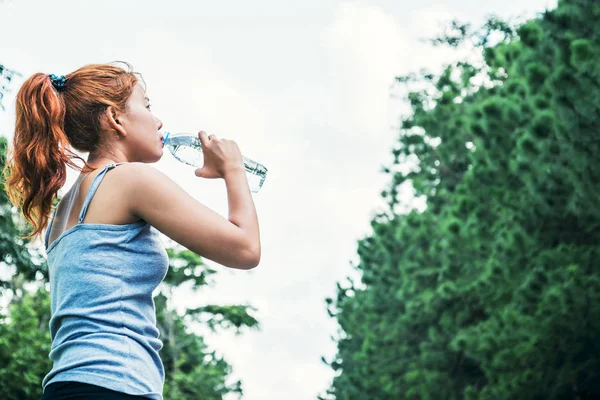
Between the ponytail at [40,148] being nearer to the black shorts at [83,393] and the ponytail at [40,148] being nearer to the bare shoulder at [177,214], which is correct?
the bare shoulder at [177,214]

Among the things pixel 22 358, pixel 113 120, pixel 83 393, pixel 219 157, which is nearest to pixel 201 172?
pixel 219 157

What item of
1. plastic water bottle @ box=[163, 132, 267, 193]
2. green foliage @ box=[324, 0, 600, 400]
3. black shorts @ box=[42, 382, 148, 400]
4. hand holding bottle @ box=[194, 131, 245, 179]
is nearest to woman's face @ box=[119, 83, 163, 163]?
hand holding bottle @ box=[194, 131, 245, 179]

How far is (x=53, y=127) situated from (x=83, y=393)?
0.64m

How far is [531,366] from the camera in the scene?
56.6ft

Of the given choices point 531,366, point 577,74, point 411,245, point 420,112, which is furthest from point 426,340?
point 577,74

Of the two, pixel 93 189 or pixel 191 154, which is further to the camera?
pixel 191 154

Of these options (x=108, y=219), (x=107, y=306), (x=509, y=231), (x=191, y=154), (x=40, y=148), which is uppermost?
(x=509, y=231)

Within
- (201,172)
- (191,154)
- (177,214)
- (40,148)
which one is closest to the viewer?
(177,214)

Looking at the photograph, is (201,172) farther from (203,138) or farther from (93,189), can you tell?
(93,189)

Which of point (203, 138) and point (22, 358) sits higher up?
point (22, 358)

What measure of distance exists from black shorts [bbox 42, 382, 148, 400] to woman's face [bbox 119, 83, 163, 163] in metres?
0.60

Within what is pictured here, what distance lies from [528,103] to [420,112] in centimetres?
961

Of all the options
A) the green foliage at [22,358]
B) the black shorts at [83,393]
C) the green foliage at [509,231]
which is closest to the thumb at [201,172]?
the black shorts at [83,393]

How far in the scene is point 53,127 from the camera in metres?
2.20
